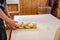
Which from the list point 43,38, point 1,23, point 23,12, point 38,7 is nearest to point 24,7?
point 23,12

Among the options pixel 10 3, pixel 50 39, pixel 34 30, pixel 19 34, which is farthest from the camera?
pixel 10 3

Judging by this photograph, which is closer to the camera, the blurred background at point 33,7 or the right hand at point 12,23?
the right hand at point 12,23

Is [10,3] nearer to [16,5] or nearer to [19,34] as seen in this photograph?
[16,5]

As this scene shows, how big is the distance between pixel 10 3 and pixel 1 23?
2.95m

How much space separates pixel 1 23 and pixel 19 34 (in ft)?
1.05

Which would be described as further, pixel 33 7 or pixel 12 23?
pixel 33 7

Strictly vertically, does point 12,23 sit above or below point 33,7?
above

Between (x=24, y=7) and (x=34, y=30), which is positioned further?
(x=24, y=7)

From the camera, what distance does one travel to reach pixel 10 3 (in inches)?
174

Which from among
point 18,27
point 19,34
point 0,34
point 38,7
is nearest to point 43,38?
point 19,34

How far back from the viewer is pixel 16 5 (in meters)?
4.51

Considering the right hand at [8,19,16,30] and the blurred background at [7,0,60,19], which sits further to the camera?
the blurred background at [7,0,60,19]

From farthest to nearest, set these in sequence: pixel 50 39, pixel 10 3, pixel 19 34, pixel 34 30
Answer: pixel 10 3 → pixel 34 30 → pixel 19 34 → pixel 50 39

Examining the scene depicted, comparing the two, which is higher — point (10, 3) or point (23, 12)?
point (10, 3)
